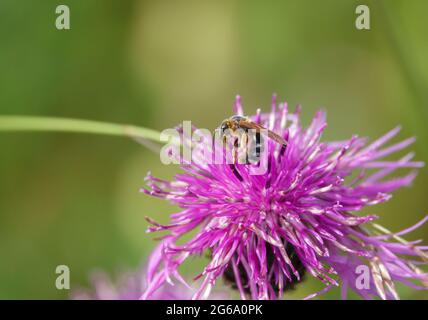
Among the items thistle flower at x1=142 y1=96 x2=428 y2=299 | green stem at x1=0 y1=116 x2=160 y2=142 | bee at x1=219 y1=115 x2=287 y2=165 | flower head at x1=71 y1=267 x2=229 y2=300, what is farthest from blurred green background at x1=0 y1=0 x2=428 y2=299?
bee at x1=219 y1=115 x2=287 y2=165

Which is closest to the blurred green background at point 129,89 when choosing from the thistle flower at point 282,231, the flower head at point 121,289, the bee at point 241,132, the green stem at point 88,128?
the flower head at point 121,289

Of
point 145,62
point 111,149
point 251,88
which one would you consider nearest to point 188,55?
point 145,62

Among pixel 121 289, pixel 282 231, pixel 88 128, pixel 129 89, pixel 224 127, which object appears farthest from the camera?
pixel 129 89

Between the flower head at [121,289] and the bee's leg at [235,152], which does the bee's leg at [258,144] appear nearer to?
the bee's leg at [235,152]

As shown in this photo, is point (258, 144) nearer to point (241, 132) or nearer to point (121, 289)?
point (241, 132)

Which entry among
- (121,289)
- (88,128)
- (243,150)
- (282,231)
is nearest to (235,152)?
(243,150)

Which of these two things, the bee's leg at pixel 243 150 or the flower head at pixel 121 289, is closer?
the bee's leg at pixel 243 150

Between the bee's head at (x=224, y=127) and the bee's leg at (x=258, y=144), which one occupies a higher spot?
the bee's head at (x=224, y=127)

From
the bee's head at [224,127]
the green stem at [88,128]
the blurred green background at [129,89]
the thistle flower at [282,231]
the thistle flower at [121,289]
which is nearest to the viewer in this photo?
the thistle flower at [282,231]
